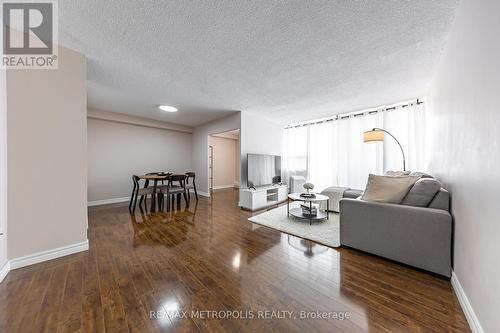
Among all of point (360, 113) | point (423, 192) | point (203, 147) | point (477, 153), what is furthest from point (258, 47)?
point (203, 147)

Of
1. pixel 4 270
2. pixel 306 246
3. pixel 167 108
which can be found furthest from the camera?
pixel 167 108

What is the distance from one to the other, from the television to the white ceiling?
1.60 meters

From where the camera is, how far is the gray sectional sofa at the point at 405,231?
1.57m

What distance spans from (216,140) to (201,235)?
16.6 feet

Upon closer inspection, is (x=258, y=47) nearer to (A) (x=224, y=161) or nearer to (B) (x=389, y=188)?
(B) (x=389, y=188)

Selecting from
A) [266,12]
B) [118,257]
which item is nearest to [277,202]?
[118,257]

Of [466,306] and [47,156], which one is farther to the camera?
[47,156]

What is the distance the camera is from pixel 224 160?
7.38 metres

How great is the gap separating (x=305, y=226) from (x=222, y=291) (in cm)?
183

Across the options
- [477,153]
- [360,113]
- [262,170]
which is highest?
[360,113]

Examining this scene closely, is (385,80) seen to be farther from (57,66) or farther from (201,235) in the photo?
(57,66)

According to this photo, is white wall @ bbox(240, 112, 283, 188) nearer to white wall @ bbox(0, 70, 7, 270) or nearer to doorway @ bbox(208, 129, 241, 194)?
doorway @ bbox(208, 129, 241, 194)

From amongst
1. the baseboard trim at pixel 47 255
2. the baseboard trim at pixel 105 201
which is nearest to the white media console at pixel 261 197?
the baseboard trim at pixel 47 255

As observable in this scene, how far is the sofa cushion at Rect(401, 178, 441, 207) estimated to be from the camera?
68.7 inches
